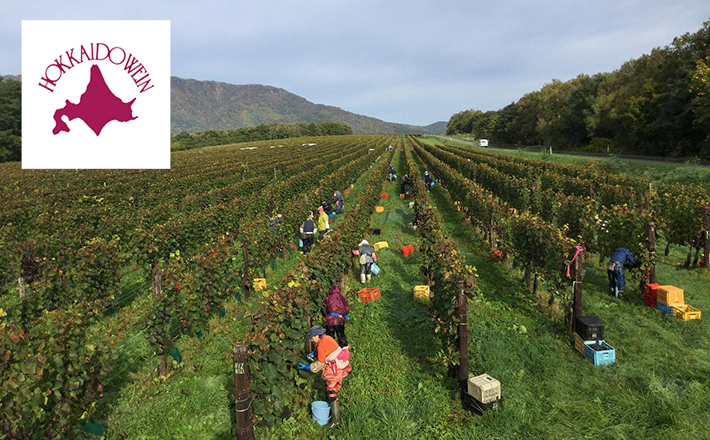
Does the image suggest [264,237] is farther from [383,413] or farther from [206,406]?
[383,413]

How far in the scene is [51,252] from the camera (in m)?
10.0

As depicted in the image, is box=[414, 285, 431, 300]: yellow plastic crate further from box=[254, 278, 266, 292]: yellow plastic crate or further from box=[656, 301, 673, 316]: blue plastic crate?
box=[656, 301, 673, 316]: blue plastic crate

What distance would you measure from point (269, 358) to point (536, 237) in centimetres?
775

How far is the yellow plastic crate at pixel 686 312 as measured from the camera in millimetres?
8109

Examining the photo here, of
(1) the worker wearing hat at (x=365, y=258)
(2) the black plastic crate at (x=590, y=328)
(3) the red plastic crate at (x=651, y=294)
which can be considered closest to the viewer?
(2) the black plastic crate at (x=590, y=328)

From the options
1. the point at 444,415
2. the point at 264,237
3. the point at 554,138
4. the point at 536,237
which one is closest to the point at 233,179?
the point at 264,237

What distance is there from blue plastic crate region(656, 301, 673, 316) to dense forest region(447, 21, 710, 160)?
32.5 meters

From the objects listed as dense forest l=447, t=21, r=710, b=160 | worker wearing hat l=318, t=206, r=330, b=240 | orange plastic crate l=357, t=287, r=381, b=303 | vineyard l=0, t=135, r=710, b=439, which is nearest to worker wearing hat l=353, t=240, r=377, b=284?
vineyard l=0, t=135, r=710, b=439

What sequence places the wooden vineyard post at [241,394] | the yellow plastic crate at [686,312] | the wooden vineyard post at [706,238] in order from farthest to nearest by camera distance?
the wooden vineyard post at [706,238] → the yellow plastic crate at [686,312] → the wooden vineyard post at [241,394]

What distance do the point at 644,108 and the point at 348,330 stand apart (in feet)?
163

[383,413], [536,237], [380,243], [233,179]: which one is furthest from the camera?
[233,179]

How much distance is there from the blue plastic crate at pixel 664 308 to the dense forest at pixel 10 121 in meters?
82.2

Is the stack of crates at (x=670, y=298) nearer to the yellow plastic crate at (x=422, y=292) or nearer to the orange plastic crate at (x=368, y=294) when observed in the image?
the yellow plastic crate at (x=422, y=292)

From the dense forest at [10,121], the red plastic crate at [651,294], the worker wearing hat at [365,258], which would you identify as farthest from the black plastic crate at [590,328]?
the dense forest at [10,121]
